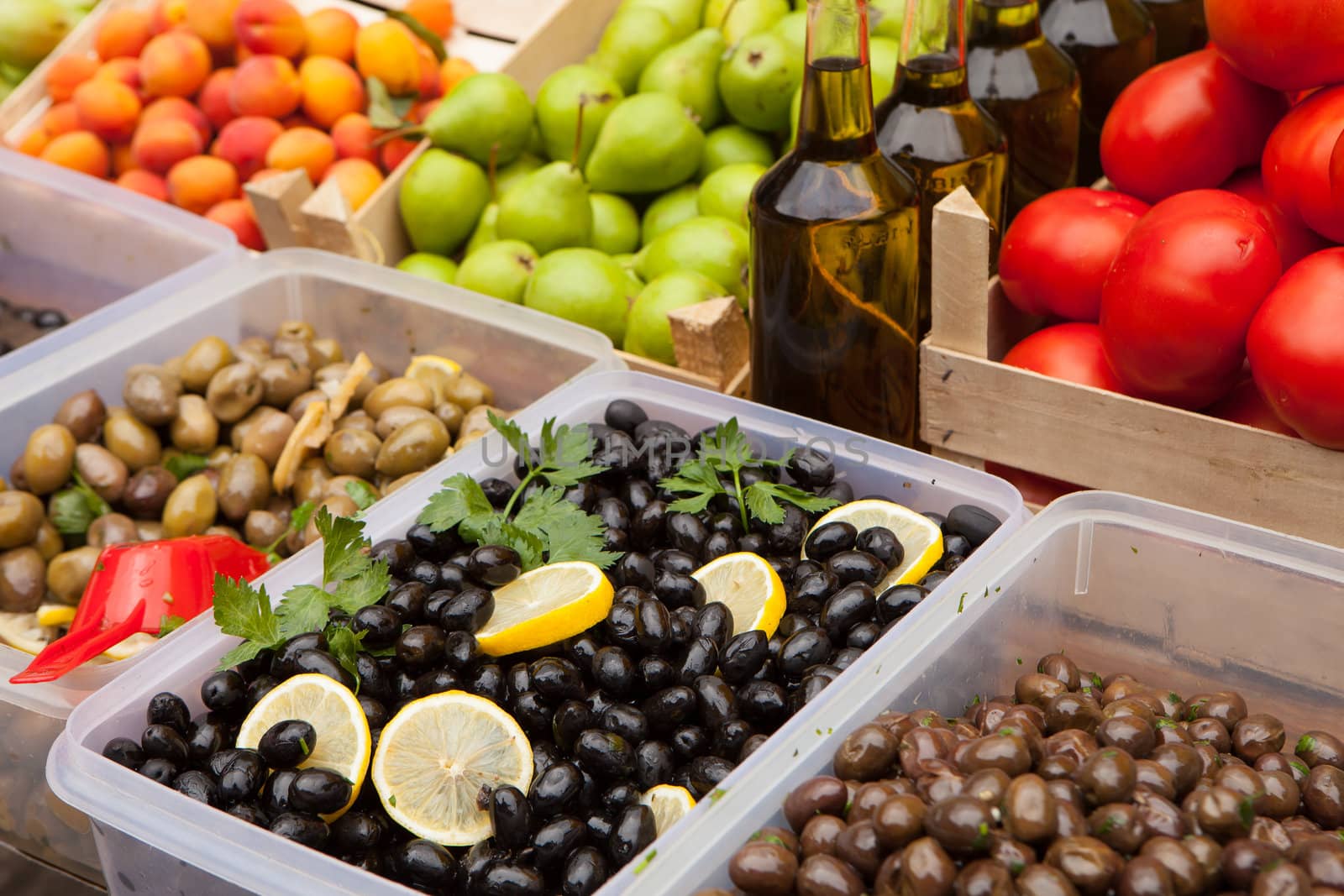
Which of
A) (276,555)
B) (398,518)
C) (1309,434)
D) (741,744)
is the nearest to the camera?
(741,744)

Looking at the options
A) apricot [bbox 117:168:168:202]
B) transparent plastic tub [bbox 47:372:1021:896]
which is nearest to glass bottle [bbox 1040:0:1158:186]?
transparent plastic tub [bbox 47:372:1021:896]

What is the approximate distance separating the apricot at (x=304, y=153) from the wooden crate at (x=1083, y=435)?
1376 millimetres

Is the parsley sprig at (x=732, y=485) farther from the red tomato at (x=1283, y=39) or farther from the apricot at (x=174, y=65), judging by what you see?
the apricot at (x=174, y=65)

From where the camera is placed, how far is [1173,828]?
2.84 feet

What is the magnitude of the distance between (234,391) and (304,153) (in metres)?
0.77

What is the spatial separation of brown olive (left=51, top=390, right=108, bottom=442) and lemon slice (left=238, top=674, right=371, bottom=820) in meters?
0.76

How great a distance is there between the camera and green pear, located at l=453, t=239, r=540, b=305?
1.94 metres

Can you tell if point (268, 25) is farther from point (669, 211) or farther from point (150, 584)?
point (150, 584)

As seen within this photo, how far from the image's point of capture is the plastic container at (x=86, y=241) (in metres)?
2.07

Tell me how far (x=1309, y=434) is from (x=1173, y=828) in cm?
53

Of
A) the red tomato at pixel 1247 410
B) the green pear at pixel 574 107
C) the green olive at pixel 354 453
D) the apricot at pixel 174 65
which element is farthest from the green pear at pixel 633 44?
the red tomato at pixel 1247 410

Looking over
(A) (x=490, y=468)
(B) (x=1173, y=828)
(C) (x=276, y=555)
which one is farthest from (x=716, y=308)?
(B) (x=1173, y=828)

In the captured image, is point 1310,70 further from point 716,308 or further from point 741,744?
point 741,744

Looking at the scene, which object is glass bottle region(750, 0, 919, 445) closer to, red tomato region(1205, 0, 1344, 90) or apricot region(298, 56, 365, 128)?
red tomato region(1205, 0, 1344, 90)
